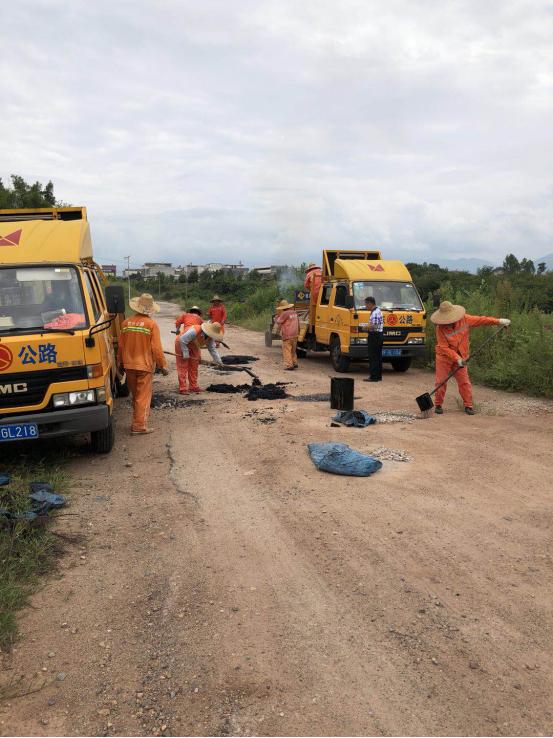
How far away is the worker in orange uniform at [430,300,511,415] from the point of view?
28.3ft

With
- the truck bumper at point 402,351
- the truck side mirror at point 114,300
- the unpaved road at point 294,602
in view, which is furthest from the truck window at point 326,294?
the unpaved road at point 294,602

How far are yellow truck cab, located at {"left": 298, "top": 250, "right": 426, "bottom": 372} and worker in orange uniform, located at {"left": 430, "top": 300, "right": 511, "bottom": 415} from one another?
3758 millimetres

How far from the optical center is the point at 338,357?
1353 centimetres

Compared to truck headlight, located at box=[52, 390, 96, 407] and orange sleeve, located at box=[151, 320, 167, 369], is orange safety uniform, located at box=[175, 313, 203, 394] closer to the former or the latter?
orange sleeve, located at box=[151, 320, 167, 369]

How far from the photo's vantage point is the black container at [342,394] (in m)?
8.87

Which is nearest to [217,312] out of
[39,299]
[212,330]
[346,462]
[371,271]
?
[371,271]

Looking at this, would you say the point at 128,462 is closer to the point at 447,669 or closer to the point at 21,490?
the point at 21,490

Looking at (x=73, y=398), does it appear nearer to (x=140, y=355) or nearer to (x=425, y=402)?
(x=140, y=355)

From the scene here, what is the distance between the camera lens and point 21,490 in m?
5.33

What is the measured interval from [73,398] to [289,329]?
306 inches

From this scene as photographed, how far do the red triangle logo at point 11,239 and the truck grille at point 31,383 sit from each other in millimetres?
1670

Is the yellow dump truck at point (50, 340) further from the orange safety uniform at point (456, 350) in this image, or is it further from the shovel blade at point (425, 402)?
the orange safety uniform at point (456, 350)

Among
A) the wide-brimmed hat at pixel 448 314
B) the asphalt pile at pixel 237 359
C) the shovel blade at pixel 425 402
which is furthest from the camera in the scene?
the asphalt pile at pixel 237 359

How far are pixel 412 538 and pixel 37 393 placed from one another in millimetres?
3723
